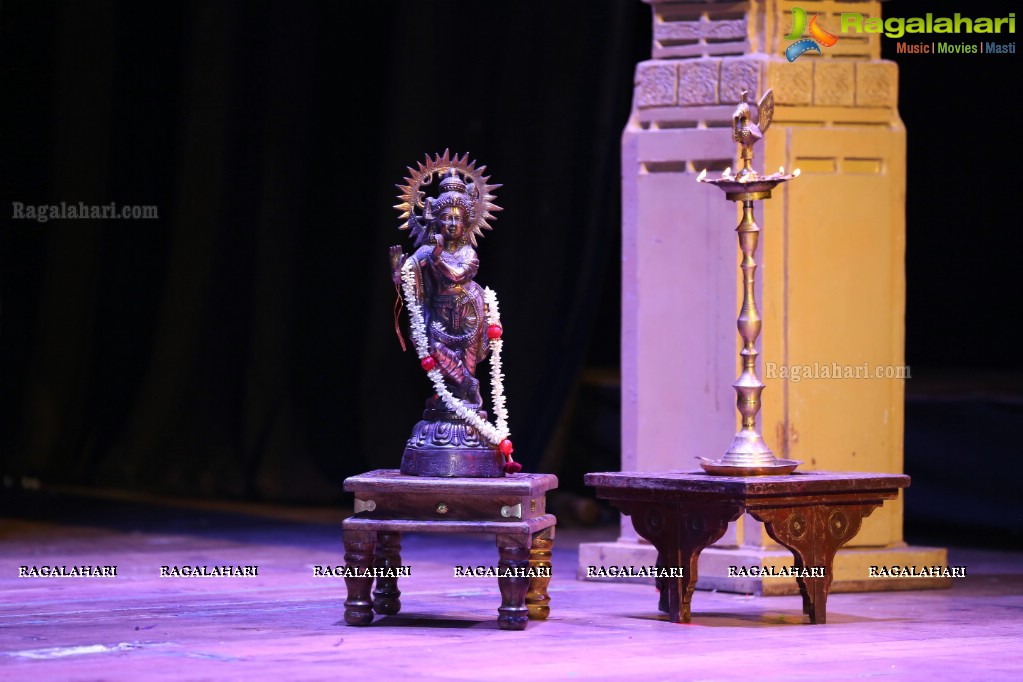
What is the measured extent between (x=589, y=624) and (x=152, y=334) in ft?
17.2

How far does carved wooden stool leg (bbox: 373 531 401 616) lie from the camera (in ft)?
21.7

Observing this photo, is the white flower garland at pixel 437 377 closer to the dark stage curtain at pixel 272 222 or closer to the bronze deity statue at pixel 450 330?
the bronze deity statue at pixel 450 330

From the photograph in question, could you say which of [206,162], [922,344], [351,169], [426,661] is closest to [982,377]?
[922,344]

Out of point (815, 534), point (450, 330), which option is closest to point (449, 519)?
point (450, 330)

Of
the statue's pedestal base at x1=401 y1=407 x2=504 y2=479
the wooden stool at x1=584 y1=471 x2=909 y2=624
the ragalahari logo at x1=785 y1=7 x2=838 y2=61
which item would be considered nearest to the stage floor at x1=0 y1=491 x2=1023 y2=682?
the wooden stool at x1=584 y1=471 x2=909 y2=624

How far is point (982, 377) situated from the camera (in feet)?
32.4

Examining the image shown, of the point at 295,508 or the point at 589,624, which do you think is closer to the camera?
the point at 589,624

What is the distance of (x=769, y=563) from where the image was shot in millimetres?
7410

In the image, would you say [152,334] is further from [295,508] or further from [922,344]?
[922,344]

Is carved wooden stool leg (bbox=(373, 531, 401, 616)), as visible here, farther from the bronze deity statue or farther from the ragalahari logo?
the ragalahari logo

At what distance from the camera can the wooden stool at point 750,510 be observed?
629 cm

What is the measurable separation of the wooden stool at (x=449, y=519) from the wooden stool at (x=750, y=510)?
1.26ft

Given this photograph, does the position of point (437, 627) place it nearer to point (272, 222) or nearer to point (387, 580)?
point (387, 580)

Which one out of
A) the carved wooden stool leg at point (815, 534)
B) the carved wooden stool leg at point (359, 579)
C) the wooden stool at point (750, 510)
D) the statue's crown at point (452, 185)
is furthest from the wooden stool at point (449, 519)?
the statue's crown at point (452, 185)
